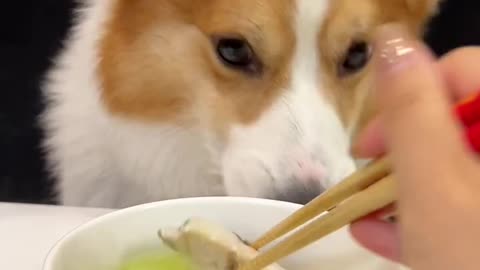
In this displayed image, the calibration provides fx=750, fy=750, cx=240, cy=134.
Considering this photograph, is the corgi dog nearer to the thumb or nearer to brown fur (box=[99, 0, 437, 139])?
brown fur (box=[99, 0, 437, 139])

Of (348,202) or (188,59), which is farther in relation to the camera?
(188,59)

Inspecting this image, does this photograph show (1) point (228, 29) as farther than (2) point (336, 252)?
Yes

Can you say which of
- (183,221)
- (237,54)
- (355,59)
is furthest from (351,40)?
(183,221)

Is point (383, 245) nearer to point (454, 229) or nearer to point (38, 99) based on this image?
point (454, 229)

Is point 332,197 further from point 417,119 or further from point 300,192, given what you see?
point 300,192

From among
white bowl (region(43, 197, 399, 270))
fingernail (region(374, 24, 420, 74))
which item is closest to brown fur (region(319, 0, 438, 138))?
white bowl (region(43, 197, 399, 270))

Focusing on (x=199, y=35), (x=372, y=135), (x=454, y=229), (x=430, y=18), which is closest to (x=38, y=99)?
(x=199, y=35)
